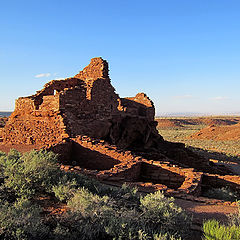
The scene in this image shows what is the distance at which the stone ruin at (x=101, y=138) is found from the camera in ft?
25.2

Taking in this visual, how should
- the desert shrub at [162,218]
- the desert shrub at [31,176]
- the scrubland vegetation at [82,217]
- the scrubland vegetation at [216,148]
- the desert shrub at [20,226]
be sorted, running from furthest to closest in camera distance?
the scrubland vegetation at [216,148], the desert shrub at [31,176], the desert shrub at [162,218], the scrubland vegetation at [82,217], the desert shrub at [20,226]

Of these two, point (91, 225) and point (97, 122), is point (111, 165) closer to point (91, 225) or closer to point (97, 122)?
point (97, 122)

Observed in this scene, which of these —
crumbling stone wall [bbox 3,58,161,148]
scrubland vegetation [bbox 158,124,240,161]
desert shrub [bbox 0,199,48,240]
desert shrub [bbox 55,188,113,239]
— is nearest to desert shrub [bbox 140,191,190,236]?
desert shrub [bbox 55,188,113,239]

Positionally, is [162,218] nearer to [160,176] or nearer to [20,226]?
[20,226]

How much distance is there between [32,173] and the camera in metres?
4.68

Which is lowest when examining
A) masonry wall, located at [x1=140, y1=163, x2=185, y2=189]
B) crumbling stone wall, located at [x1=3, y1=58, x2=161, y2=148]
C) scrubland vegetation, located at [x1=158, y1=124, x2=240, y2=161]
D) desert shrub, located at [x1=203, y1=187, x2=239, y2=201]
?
scrubland vegetation, located at [x1=158, y1=124, x2=240, y2=161]

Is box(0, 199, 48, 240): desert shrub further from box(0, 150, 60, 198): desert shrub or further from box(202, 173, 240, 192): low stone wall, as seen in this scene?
box(202, 173, 240, 192): low stone wall

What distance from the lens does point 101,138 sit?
1312 centimetres

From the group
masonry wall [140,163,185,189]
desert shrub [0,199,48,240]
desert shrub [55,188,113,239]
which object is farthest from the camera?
masonry wall [140,163,185,189]

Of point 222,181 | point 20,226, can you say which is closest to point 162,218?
point 20,226

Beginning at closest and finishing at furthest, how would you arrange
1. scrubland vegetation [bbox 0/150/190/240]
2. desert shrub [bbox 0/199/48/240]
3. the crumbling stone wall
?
desert shrub [bbox 0/199/48/240] < scrubland vegetation [bbox 0/150/190/240] < the crumbling stone wall

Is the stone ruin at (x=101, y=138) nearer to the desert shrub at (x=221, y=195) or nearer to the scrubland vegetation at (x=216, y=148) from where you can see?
the desert shrub at (x=221, y=195)

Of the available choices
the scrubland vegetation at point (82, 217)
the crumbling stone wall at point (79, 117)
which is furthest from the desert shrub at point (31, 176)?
the crumbling stone wall at point (79, 117)

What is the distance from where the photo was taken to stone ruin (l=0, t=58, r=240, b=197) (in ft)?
25.2
